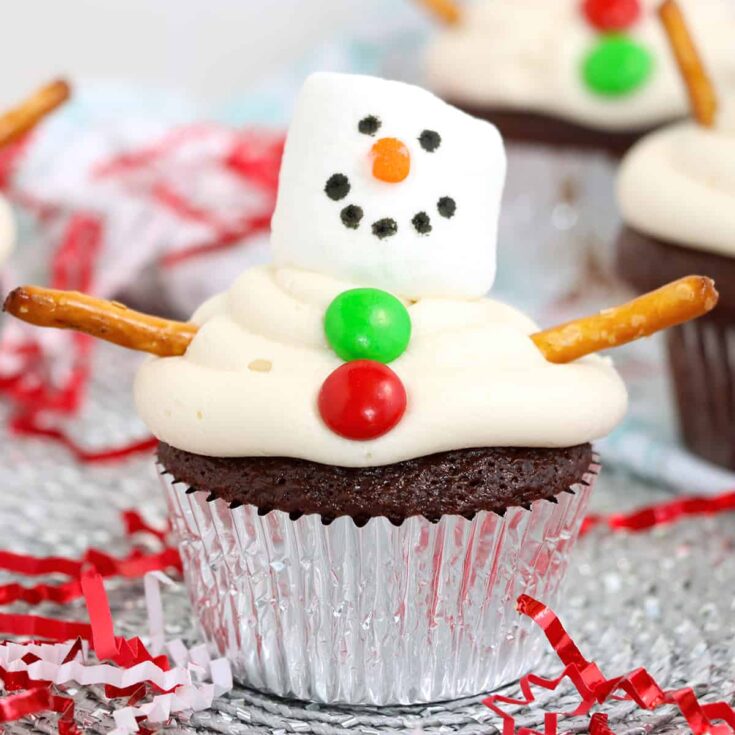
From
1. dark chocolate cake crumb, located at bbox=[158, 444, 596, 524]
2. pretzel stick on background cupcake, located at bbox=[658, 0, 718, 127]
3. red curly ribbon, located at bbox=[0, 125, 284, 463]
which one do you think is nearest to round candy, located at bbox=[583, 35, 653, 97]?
pretzel stick on background cupcake, located at bbox=[658, 0, 718, 127]

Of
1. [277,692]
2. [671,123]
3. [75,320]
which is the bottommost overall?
[277,692]

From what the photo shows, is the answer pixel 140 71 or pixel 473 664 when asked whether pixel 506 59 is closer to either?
pixel 140 71

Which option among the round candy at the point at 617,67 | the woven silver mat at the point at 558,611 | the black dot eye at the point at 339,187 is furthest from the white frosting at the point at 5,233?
the round candy at the point at 617,67

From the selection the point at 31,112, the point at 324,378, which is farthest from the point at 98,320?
the point at 31,112

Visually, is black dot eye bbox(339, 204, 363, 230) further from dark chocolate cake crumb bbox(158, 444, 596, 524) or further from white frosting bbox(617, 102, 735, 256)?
white frosting bbox(617, 102, 735, 256)

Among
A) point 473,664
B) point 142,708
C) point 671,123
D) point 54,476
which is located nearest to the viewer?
point 142,708

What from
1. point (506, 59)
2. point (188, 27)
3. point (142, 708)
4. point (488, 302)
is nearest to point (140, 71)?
point (188, 27)
